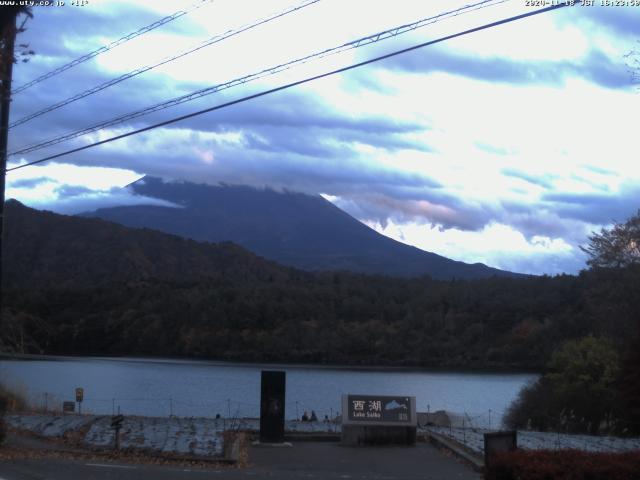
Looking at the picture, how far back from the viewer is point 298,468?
18.3 m

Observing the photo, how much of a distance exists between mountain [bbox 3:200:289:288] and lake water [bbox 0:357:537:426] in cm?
7264

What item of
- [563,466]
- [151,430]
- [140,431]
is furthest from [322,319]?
[563,466]

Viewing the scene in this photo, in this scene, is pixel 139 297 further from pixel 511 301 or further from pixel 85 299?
pixel 511 301

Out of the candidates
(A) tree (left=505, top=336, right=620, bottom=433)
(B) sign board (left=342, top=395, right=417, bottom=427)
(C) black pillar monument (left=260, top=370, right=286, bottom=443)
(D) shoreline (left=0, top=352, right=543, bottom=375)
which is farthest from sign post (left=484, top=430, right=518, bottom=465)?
(D) shoreline (left=0, top=352, right=543, bottom=375)

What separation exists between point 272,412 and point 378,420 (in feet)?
9.24

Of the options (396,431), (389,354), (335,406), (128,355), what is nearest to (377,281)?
(389,354)

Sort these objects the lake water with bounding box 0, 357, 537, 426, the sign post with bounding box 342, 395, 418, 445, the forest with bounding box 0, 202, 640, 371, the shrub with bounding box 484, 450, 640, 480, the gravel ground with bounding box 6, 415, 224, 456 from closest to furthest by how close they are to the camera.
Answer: the shrub with bounding box 484, 450, 640, 480 → the gravel ground with bounding box 6, 415, 224, 456 → the sign post with bounding box 342, 395, 418, 445 → the lake water with bounding box 0, 357, 537, 426 → the forest with bounding box 0, 202, 640, 371

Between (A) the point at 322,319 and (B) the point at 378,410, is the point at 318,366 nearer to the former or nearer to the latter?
(A) the point at 322,319

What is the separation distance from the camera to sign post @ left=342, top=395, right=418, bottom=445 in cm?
2211

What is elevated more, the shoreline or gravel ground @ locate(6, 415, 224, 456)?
the shoreline

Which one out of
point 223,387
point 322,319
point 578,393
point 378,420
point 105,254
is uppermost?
point 105,254

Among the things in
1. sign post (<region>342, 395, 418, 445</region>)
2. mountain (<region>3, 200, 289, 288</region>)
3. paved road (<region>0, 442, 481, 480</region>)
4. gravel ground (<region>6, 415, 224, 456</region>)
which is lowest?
paved road (<region>0, 442, 481, 480</region>)

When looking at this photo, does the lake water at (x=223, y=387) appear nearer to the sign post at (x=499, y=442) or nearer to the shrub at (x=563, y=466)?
the sign post at (x=499, y=442)

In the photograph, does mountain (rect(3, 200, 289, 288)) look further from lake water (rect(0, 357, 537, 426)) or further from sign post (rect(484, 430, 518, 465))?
sign post (rect(484, 430, 518, 465))
